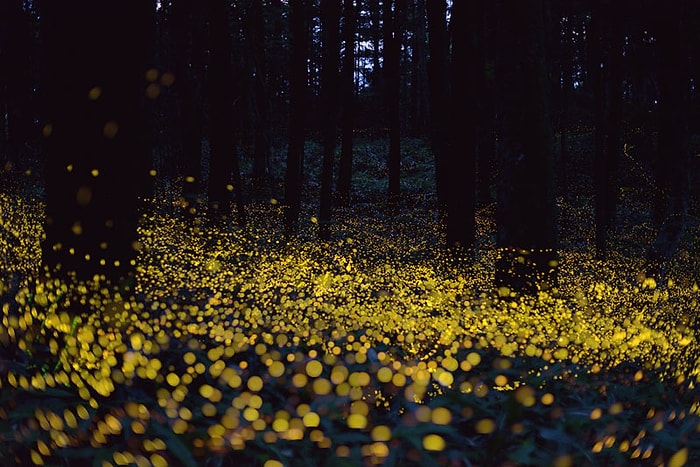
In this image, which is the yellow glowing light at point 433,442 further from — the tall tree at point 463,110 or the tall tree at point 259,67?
the tall tree at point 259,67

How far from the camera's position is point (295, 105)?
12547 millimetres

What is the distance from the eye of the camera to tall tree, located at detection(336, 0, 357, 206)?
14562 mm

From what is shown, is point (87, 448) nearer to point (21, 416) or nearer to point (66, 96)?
point (21, 416)

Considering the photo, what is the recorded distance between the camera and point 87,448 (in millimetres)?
2949

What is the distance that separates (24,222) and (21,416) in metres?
7.55

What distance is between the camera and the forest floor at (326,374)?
3186 millimetres

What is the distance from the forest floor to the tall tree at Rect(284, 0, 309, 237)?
4666 millimetres

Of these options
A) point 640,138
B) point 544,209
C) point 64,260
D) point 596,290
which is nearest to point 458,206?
point 596,290

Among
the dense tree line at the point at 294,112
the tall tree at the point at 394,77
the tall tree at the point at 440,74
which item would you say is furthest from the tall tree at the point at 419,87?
the tall tree at the point at 440,74

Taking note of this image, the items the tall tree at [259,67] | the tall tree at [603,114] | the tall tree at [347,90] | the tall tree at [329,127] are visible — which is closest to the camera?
the tall tree at [329,127]

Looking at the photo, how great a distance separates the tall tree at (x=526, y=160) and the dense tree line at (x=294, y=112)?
0.02 metres

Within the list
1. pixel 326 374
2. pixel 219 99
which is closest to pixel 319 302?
pixel 326 374

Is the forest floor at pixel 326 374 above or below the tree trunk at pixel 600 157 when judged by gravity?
below

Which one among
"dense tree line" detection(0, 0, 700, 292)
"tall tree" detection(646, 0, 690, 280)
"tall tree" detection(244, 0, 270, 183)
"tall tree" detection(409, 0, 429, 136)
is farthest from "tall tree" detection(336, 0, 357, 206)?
"tall tree" detection(409, 0, 429, 136)
